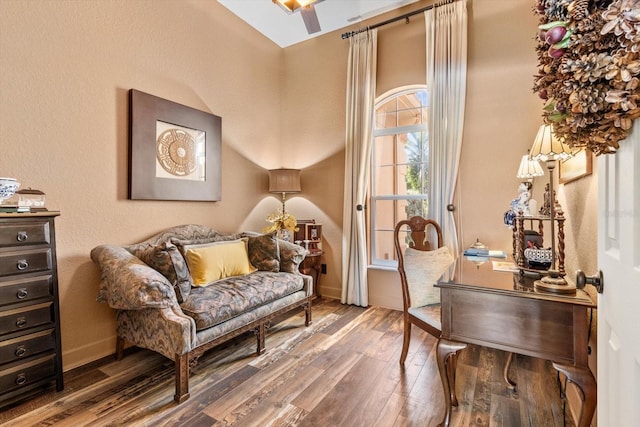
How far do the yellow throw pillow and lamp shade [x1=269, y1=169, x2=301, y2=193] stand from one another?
3.53 feet

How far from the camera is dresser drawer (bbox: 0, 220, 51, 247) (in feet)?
5.55

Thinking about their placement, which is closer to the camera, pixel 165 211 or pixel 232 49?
pixel 165 211

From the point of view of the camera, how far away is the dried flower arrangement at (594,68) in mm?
625

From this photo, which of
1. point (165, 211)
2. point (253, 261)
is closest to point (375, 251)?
point (253, 261)

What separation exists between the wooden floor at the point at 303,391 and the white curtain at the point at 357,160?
1.03 metres

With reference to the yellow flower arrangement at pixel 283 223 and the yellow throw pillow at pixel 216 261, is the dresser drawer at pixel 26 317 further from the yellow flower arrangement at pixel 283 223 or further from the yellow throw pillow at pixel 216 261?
the yellow flower arrangement at pixel 283 223

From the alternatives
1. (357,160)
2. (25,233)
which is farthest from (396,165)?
(25,233)

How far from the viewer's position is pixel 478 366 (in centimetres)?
226

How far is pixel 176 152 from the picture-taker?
9.54 feet

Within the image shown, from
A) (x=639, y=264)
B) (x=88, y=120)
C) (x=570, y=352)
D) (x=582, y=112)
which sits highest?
(x=88, y=120)

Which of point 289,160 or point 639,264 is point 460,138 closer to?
point 289,160

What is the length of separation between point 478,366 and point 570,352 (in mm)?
1174

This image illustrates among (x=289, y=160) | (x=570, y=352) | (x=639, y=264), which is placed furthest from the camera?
(x=289, y=160)

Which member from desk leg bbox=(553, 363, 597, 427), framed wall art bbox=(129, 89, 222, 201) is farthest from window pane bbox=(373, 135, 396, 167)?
desk leg bbox=(553, 363, 597, 427)
